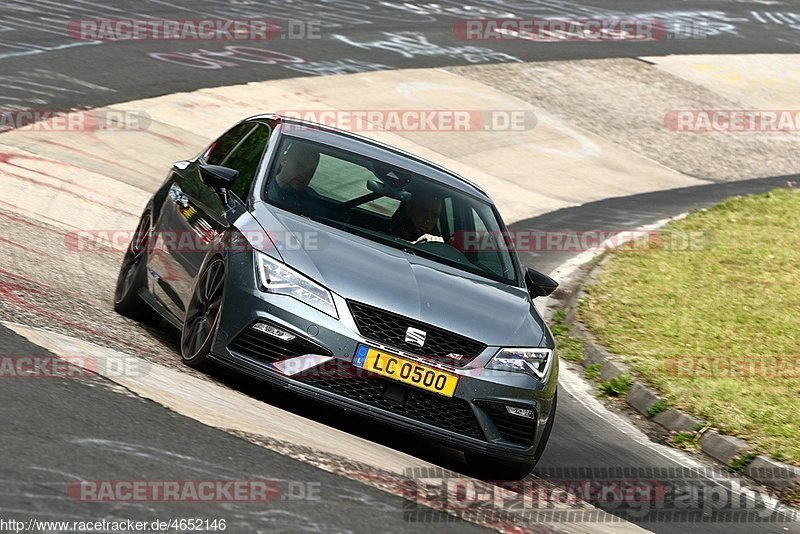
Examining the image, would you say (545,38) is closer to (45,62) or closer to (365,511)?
(45,62)

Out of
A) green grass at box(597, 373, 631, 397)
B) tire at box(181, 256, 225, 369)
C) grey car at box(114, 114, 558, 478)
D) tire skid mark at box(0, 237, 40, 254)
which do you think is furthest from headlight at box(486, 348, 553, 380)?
tire skid mark at box(0, 237, 40, 254)

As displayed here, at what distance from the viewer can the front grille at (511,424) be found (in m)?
6.66

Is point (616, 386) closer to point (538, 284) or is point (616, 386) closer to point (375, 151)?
point (538, 284)

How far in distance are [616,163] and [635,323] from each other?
35.6ft

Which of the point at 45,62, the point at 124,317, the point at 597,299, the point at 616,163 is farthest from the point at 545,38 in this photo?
the point at 124,317

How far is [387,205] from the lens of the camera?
7.79 m

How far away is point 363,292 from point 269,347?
1.88 ft

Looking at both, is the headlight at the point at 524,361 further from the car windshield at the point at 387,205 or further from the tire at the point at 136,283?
the tire at the point at 136,283

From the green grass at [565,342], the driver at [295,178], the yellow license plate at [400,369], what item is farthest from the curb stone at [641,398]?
the yellow license plate at [400,369]

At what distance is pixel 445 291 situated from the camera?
6988 millimetres

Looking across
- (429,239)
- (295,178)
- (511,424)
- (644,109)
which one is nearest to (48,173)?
(295,178)

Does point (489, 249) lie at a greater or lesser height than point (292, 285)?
lesser

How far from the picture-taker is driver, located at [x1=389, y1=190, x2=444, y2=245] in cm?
770

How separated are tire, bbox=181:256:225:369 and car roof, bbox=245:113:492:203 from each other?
1.42m
